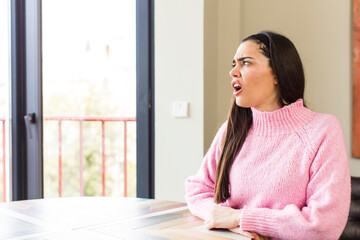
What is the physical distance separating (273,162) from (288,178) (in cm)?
7

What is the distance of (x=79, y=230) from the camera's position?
1.27m

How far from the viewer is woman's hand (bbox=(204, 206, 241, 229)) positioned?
4.29ft

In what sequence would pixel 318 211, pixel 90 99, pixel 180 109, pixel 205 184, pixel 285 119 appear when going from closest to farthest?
pixel 318 211
pixel 285 119
pixel 205 184
pixel 180 109
pixel 90 99

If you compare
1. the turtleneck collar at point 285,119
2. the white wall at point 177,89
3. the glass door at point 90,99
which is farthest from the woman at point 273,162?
the glass door at point 90,99

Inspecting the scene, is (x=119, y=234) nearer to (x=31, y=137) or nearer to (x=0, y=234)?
(x=0, y=234)

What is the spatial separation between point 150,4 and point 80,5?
2099 millimetres

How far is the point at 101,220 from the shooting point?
54.6 inches

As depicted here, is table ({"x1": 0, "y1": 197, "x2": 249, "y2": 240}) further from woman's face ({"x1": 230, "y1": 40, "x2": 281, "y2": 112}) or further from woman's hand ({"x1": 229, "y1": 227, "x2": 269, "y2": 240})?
woman's face ({"x1": 230, "y1": 40, "x2": 281, "y2": 112})

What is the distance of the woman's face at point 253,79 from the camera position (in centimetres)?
150

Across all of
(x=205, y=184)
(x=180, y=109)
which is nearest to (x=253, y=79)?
(x=205, y=184)

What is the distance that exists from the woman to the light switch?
34.7 inches

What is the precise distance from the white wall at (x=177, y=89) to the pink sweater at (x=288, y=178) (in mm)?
880

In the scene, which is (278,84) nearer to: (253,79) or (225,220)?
(253,79)

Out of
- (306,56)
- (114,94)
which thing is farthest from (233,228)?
(114,94)
